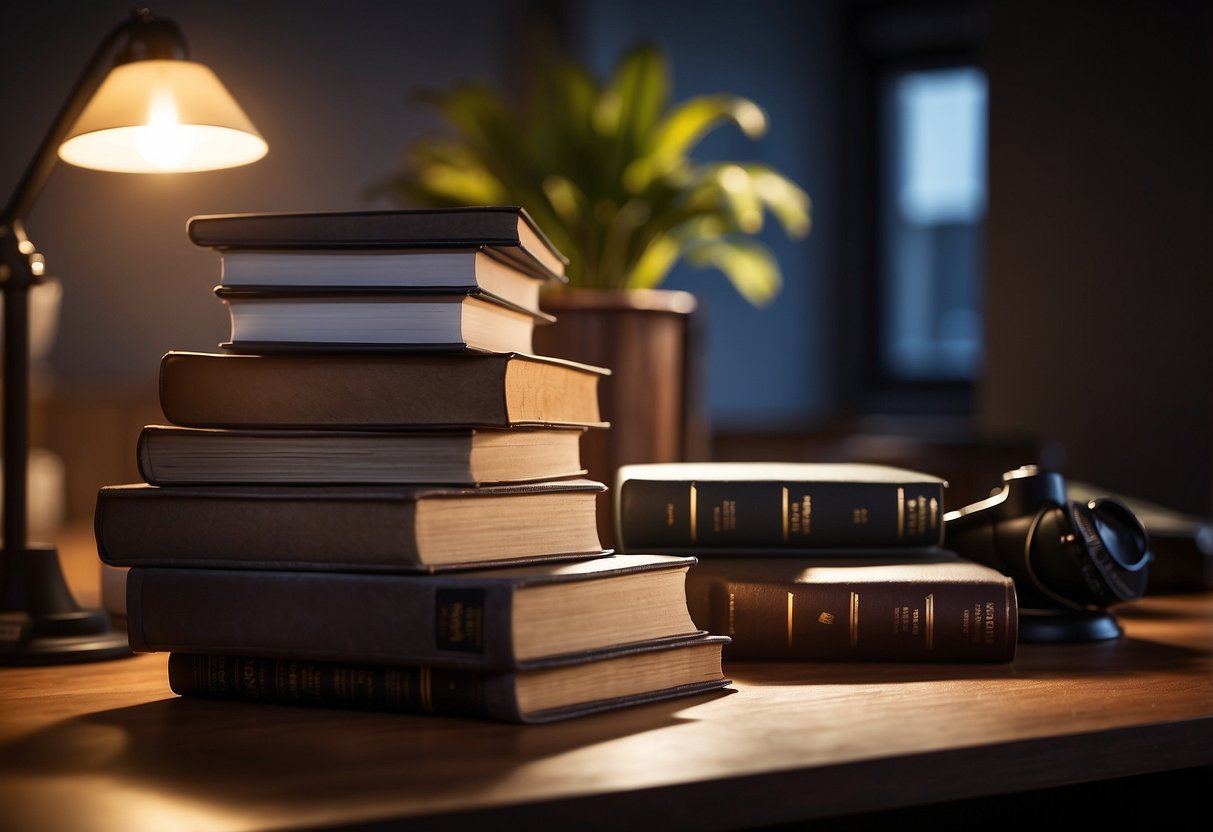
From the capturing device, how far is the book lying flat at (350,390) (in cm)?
65

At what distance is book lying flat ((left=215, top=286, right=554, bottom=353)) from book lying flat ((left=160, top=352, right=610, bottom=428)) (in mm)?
10

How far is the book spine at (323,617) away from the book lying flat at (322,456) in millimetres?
54

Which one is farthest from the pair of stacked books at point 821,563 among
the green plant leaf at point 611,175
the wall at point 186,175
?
the wall at point 186,175

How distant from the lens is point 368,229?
67 centimetres

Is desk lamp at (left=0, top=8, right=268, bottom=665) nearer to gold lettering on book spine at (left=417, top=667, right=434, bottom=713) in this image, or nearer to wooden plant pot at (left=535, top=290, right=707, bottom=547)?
gold lettering on book spine at (left=417, top=667, right=434, bottom=713)

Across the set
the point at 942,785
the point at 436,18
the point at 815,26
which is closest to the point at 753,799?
the point at 942,785

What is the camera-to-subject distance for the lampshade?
0.81 meters

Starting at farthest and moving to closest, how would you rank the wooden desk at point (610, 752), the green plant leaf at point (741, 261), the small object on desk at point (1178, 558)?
1. the green plant leaf at point (741, 261)
2. the small object on desk at point (1178, 558)
3. the wooden desk at point (610, 752)

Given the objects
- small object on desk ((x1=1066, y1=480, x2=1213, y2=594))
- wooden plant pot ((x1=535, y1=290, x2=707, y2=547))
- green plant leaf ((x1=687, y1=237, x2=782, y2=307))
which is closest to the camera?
small object on desk ((x1=1066, y1=480, x2=1213, y2=594))

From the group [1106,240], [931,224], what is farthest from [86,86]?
[931,224]

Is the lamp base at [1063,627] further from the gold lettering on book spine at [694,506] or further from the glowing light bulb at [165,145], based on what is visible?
the glowing light bulb at [165,145]

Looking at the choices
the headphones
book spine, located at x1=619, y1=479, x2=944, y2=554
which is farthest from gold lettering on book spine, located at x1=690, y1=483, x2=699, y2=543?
the headphones

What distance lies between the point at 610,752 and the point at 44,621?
0.43 meters

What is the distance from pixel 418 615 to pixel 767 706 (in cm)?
18
